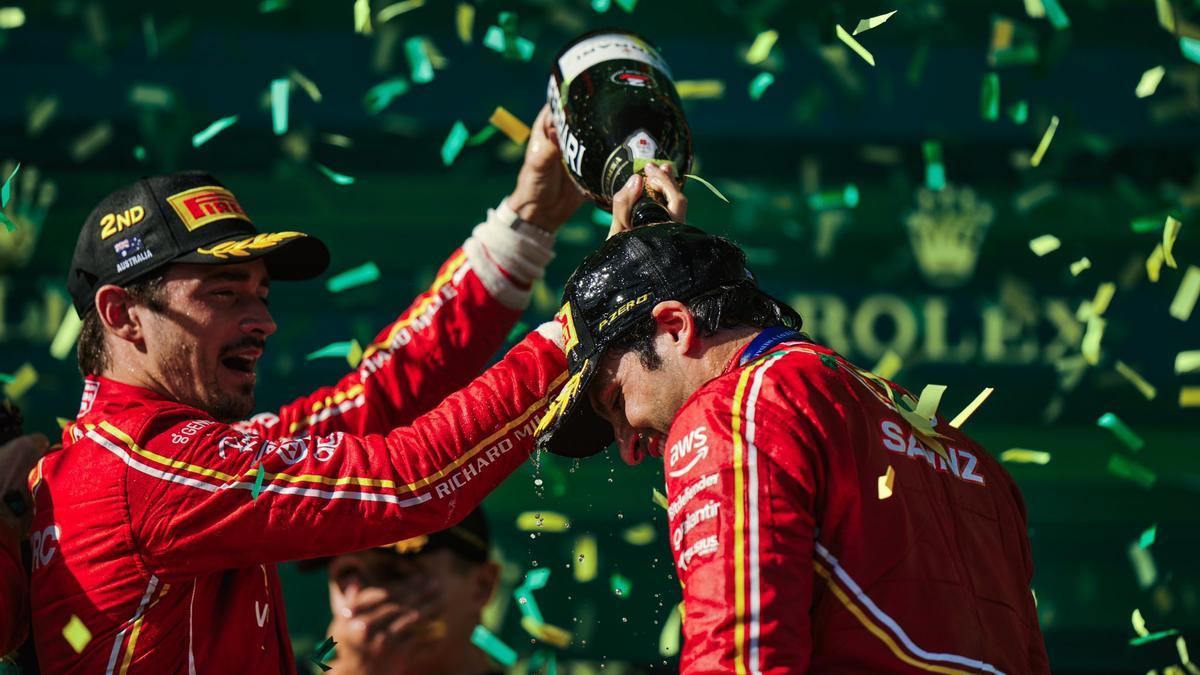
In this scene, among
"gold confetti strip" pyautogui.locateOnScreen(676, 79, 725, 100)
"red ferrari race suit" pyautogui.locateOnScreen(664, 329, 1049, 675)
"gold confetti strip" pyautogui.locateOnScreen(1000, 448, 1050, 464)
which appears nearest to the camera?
"red ferrari race suit" pyautogui.locateOnScreen(664, 329, 1049, 675)

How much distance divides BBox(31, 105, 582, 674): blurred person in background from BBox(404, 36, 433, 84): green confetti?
4.06ft

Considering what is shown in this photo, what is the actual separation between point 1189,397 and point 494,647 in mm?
2006

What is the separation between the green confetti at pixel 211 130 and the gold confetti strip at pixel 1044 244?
216 centimetres

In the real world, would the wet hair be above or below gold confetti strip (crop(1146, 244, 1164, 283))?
below

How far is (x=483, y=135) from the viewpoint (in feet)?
14.2

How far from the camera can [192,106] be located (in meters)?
4.42

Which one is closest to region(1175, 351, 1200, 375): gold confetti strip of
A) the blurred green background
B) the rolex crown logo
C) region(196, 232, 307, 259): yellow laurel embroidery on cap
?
the blurred green background

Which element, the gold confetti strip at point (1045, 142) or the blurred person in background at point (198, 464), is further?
the gold confetti strip at point (1045, 142)

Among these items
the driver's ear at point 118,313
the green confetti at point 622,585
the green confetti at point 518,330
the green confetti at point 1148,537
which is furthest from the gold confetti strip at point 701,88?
the driver's ear at point 118,313

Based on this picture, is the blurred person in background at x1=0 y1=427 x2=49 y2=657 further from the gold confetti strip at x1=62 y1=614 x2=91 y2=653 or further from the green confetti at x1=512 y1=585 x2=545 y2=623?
the green confetti at x1=512 y1=585 x2=545 y2=623

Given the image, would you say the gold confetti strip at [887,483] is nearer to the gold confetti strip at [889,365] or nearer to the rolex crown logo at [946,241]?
the gold confetti strip at [889,365]

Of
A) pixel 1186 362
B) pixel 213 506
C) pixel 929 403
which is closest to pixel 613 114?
pixel 929 403

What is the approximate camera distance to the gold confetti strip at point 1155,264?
430 cm

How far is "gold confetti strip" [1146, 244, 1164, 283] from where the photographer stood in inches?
169
